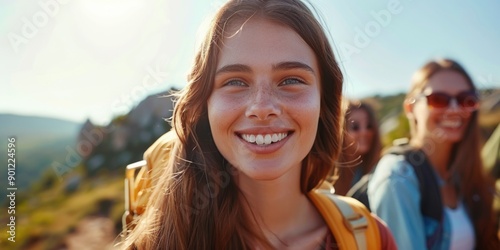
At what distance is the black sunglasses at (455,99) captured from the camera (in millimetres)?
3180

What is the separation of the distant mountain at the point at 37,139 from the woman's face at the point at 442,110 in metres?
10.5

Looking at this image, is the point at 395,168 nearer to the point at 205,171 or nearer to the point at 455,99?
the point at 455,99

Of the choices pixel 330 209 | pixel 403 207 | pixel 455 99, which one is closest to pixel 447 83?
pixel 455 99

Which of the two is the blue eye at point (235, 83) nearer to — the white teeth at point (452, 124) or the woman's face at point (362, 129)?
the white teeth at point (452, 124)

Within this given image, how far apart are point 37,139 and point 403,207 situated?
1420cm

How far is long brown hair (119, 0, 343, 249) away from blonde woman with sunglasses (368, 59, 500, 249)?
110cm

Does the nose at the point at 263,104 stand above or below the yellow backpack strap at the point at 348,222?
above

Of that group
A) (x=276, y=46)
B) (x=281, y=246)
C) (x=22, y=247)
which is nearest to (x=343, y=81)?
(x=276, y=46)

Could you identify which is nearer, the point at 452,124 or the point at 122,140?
the point at 452,124

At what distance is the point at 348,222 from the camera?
1842mm

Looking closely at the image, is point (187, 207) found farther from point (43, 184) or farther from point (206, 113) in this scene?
point (43, 184)

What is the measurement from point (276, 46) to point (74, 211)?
13.0 metres

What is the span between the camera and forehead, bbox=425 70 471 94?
320 cm

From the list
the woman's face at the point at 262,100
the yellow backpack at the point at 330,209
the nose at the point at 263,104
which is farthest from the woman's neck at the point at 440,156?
the nose at the point at 263,104
